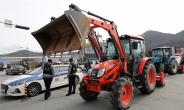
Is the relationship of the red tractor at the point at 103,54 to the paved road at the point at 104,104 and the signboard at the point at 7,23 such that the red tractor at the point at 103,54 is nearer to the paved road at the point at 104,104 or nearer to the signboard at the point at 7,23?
the paved road at the point at 104,104

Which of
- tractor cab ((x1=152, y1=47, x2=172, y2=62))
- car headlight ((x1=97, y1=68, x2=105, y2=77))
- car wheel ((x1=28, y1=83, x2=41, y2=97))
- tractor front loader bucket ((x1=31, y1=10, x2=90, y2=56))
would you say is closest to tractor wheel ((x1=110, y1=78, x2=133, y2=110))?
car headlight ((x1=97, y1=68, x2=105, y2=77))

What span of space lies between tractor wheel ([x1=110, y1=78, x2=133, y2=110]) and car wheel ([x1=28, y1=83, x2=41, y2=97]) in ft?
15.0

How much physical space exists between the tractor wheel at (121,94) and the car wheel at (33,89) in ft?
15.0

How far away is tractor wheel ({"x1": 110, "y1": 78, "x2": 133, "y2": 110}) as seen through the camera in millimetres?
4609

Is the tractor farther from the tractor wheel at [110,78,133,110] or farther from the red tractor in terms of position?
the tractor wheel at [110,78,133,110]

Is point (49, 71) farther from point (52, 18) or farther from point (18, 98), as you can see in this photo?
point (52, 18)

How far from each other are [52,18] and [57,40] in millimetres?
861

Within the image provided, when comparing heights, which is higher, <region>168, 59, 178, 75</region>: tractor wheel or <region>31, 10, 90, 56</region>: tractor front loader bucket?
<region>31, 10, 90, 56</region>: tractor front loader bucket

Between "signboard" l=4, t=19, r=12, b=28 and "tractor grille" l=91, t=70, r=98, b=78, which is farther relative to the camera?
"signboard" l=4, t=19, r=12, b=28

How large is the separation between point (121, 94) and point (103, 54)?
212 centimetres

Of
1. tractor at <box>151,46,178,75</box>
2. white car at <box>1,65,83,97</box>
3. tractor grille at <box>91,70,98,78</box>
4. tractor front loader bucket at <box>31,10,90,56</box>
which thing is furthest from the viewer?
tractor at <box>151,46,178,75</box>

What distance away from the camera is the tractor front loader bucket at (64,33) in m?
4.11

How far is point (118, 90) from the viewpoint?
466cm

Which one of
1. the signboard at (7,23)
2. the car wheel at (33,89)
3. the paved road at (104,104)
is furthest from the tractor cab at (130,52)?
the signboard at (7,23)
